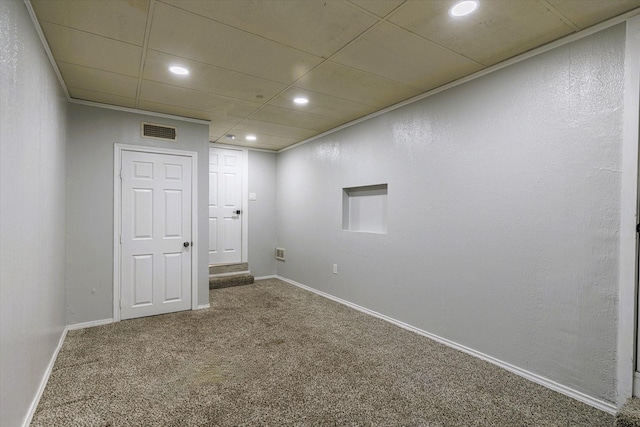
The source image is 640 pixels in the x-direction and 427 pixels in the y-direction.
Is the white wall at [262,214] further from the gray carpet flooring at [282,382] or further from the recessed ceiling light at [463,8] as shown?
the recessed ceiling light at [463,8]

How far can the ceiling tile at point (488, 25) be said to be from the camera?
75.0 inches

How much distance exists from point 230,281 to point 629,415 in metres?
4.84

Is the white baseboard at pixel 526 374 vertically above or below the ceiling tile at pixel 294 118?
below

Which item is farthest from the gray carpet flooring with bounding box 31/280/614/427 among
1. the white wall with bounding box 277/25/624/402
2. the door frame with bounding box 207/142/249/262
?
the door frame with bounding box 207/142/249/262

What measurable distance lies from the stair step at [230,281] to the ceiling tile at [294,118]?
2.74 metres

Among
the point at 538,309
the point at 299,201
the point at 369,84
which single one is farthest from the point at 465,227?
the point at 299,201

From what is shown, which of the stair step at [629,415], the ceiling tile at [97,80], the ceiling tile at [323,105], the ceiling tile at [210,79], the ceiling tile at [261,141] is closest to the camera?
the stair step at [629,415]

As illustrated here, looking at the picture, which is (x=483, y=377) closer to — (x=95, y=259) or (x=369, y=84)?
(x=369, y=84)

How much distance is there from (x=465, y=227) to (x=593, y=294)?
40.2 inches

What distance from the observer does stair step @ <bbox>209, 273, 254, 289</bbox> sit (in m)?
5.22

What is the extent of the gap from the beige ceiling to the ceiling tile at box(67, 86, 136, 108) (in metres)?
0.02

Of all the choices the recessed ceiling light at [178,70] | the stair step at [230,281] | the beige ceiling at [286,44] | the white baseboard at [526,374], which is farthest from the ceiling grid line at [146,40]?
the white baseboard at [526,374]

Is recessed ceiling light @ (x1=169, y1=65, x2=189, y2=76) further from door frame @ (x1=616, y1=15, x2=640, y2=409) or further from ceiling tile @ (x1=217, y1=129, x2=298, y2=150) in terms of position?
door frame @ (x1=616, y1=15, x2=640, y2=409)

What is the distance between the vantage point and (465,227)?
115 inches
